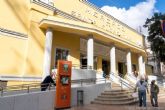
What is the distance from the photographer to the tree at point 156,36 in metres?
26.5

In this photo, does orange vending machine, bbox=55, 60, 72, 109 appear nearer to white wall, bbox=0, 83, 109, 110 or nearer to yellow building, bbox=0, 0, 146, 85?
white wall, bbox=0, 83, 109, 110

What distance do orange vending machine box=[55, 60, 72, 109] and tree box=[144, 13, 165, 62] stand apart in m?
18.8

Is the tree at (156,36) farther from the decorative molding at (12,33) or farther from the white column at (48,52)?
the decorative molding at (12,33)

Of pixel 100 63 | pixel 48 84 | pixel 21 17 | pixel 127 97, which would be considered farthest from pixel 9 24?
pixel 100 63

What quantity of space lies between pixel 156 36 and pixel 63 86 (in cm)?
2026

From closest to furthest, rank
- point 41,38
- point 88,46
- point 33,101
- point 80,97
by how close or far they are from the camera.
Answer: point 33,101 < point 80,97 < point 41,38 < point 88,46

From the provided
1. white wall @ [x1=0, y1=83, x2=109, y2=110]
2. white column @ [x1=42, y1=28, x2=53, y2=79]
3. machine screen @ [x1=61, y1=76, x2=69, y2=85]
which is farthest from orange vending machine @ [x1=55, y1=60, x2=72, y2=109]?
Result: white column @ [x1=42, y1=28, x2=53, y2=79]

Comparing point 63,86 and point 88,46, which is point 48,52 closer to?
point 88,46

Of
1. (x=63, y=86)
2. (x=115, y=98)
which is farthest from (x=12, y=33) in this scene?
(x=115, y=98)

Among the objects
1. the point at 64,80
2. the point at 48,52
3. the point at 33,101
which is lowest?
the point at 33,101

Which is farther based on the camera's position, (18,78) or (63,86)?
(18,78)

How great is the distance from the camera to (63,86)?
35.1 feet

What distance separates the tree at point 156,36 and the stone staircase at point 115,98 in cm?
1512

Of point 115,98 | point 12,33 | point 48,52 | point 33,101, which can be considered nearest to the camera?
point 33,101
